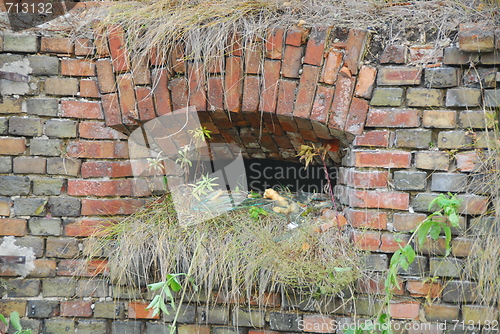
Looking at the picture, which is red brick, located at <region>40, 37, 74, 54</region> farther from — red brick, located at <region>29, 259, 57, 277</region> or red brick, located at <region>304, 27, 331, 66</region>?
red brick, located at <region>304, 27, 331, 66</region>

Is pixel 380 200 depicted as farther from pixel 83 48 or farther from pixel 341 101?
pixel 83 48

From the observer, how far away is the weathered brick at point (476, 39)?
165cm

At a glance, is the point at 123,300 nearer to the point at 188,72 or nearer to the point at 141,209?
the point at 141,209

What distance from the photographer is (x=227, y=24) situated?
179 centimetres

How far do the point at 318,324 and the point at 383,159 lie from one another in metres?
0.75

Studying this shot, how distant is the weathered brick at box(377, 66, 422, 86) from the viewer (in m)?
1.72

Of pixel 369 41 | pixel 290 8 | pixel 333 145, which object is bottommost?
pixel 333 145

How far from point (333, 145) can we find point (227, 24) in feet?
2.41

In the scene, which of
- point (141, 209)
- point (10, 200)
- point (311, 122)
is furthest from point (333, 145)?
point (10, 200)

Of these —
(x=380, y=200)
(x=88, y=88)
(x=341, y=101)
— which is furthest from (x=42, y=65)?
(x=380, y=200)

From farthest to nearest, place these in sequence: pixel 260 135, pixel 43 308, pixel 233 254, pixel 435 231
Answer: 1. pixel 260 135
2. pixel 43 308
3. pixel 233 254
4. pixel 435 231

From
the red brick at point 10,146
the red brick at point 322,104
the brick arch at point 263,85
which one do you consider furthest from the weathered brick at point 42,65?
the red brick at point 322,104

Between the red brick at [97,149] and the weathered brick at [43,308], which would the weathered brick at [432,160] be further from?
the weathered brick at [43,308]

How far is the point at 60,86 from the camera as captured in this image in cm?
185
